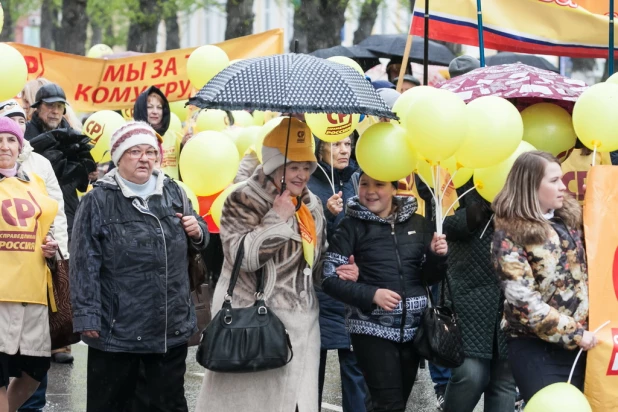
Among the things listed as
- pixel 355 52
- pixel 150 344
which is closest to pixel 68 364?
pixel 150 344

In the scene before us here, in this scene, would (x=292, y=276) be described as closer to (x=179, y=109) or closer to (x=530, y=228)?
(x=530, y=228)

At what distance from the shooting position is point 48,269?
20.8 ft

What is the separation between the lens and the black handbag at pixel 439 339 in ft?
18.5

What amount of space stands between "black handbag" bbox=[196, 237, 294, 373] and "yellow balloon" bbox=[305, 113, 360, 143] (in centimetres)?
132

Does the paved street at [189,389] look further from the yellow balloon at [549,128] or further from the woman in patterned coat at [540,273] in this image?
the woman in patterned coat at [540,273]

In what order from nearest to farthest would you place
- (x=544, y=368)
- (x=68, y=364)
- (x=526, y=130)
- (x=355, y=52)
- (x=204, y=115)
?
1. (x=544, y=368)
2. (x=526, y=130)
3. (x=68, y=364)
4. (x=204, y=115)
5. (x=355, y=52)

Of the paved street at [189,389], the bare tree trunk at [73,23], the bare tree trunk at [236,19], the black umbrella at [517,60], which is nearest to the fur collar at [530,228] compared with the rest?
the paved street at [189,389]

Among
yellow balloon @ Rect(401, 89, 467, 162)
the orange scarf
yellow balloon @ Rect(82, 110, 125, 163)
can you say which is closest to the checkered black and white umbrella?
yellow balloon @ Rect(401, 89, 467, 162)

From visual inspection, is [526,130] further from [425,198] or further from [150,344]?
[150,344]

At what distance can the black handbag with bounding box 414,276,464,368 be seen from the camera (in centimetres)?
564

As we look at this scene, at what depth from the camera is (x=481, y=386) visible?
640 centimetres

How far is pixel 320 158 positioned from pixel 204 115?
359 centimetres

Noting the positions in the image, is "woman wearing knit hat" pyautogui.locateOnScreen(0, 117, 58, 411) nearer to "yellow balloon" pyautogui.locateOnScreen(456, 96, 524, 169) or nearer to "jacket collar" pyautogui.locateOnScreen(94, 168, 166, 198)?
"jacket collar" pyautogui.locateOnScreen(94, 168, 166, 198)

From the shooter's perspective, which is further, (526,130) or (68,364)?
(68,364)
